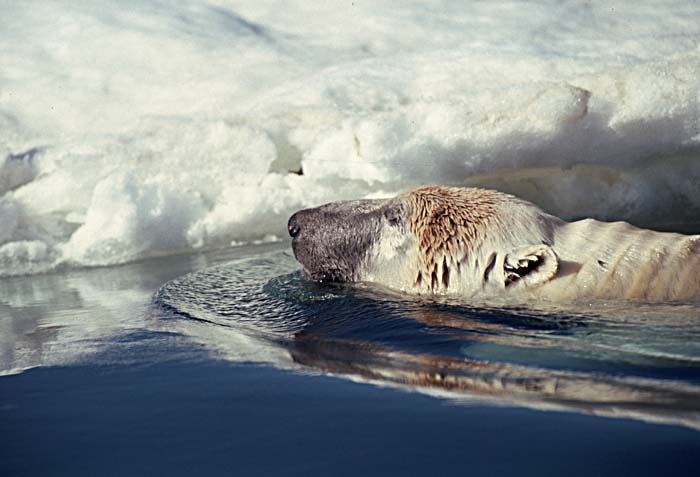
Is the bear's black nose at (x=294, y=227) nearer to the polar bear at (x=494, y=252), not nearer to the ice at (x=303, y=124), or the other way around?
the polar bear at (x=494, y=252)

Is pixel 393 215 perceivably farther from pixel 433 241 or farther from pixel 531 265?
pixel 531 265

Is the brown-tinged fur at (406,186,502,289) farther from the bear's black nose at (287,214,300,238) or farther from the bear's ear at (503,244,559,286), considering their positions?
the bear's black nose at (287,214,300,238)

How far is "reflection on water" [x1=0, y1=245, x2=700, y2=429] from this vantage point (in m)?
2.93

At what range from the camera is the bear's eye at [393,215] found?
16.3 ft

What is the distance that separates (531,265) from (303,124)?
3.37 metres

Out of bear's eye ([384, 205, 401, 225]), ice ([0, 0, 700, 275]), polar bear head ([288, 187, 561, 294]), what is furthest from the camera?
ice ([0, 0, 700, 275])

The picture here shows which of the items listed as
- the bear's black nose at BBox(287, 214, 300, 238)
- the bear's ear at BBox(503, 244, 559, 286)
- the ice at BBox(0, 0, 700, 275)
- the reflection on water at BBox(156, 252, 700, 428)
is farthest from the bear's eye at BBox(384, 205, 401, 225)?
the ice at BBox(0, 0, 700, 275)

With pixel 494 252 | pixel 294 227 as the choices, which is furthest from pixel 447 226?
pixel 294 227

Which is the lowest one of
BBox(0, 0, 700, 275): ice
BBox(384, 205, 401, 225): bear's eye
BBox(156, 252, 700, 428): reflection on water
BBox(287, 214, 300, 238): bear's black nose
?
BBox(156, 252, 700, 428): reflection on water

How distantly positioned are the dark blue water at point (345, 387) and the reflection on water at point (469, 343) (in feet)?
0.04

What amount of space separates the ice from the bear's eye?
1560 mm

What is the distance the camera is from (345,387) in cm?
303

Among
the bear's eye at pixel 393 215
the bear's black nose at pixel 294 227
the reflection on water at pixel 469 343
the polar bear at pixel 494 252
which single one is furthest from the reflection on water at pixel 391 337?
the bear's eye at pixel 393 215

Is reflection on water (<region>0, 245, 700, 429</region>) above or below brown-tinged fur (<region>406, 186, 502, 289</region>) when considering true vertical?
below
